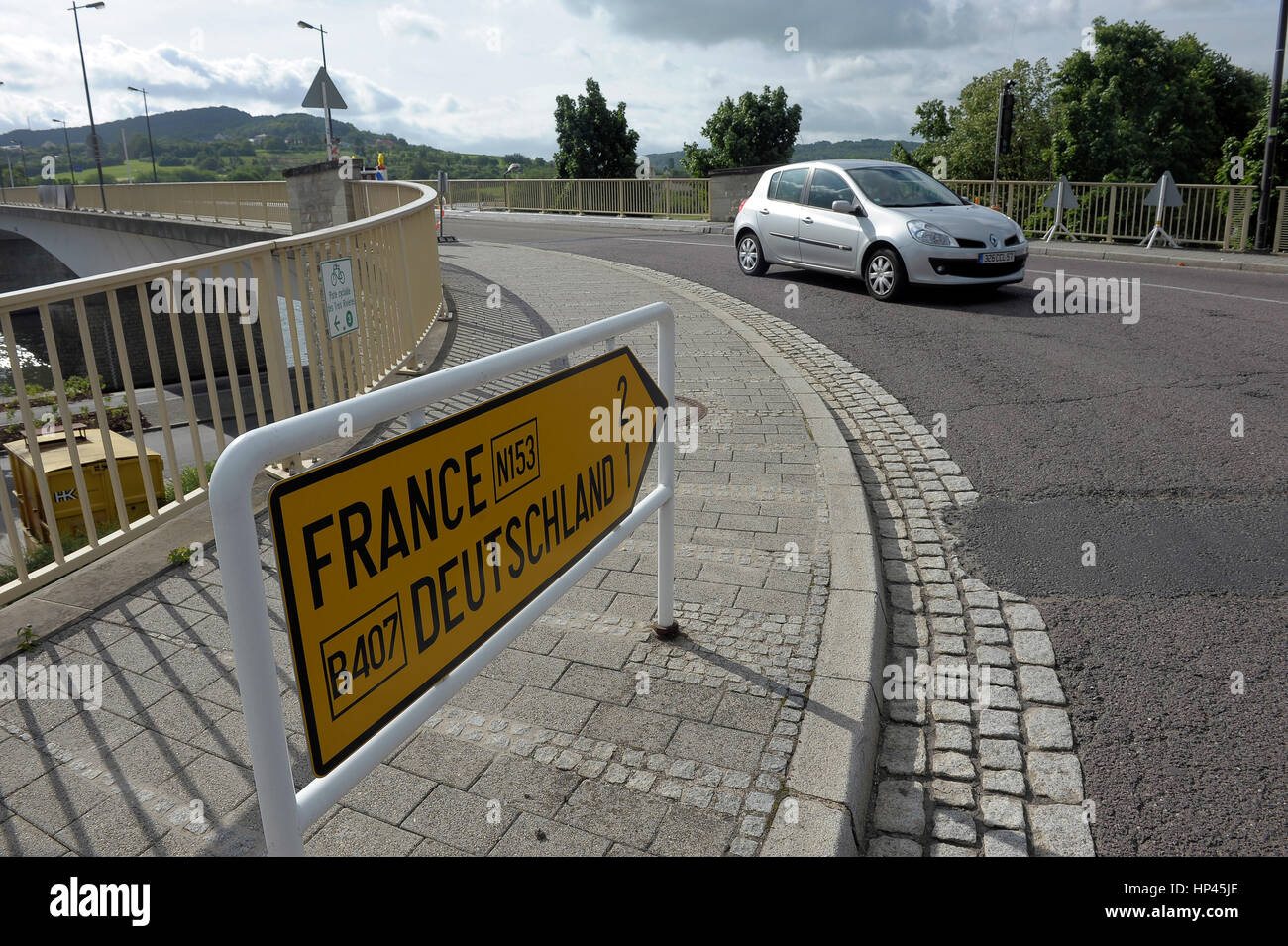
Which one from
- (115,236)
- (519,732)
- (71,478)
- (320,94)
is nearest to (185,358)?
(71,478)

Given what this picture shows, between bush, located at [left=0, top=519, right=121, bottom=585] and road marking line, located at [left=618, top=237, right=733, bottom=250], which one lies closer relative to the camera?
bush, located at [left=0, top=519, right=121, bottom=585]

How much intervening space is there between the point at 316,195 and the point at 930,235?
12.3 m

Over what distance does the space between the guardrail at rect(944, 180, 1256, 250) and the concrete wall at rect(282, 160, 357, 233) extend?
1345 centimetres

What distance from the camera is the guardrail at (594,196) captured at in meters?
29.9

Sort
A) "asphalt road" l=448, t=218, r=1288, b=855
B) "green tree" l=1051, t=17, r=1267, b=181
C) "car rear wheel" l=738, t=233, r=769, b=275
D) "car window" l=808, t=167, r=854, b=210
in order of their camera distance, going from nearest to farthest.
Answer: "asphalt road" l=448, t=218, r=1288, b=855
"car window" l=808, t=167, r=854, b=210
"car rear wheel" l=738, t=233, r=769, b=275
"green tree" l=1051, t=17, r=1267, b=181

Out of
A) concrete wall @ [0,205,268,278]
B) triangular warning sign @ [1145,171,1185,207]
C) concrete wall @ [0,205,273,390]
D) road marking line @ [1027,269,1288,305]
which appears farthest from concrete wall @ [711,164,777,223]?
road marking line @ [1027,269,1288,305]

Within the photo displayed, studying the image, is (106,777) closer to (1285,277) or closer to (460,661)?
(460,661)

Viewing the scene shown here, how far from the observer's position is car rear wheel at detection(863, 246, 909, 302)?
11.5 metres

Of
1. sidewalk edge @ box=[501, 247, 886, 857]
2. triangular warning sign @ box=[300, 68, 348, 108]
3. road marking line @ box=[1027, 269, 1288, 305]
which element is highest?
triangular warning sign @ box=[300, 68, 348, 108]

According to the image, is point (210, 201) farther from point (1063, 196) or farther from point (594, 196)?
point (1063, 196)

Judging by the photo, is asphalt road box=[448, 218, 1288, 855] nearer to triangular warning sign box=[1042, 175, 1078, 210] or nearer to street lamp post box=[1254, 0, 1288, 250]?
street lamp post box=[1254, 0, 1288, 250]

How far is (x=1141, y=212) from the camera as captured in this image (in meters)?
20.6

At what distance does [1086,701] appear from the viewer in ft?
11.0
